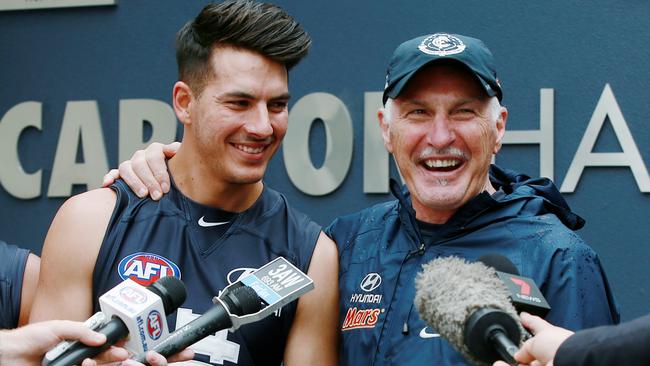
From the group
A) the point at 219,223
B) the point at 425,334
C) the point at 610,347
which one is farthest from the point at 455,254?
the point at 610,347

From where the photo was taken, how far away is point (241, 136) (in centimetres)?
317

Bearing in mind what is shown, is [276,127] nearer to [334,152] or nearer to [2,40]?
[334,152]

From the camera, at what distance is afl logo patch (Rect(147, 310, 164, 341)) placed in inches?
92.4

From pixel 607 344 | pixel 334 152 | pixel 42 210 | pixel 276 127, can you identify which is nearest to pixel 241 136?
pixel 276 127

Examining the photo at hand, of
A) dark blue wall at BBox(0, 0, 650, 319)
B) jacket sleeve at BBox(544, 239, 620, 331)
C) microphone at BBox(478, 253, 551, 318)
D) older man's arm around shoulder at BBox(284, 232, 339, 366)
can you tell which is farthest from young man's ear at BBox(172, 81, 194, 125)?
dark blue wall at BBox(0, 0, 650, 319)

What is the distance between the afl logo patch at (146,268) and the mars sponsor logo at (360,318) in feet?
1.67

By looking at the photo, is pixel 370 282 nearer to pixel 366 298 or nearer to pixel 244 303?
pixel 366 298

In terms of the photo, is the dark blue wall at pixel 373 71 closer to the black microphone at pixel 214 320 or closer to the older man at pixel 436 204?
the older man at pixel 436 204

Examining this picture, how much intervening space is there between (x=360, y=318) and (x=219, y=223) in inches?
20.6

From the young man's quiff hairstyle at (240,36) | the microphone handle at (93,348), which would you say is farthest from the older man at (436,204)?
the microphone handle at (93,348)

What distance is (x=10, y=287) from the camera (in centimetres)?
351

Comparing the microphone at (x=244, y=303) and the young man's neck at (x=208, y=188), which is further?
the young man's neck at (x=208, y=188)

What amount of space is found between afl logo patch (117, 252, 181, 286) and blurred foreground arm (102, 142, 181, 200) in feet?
0.67

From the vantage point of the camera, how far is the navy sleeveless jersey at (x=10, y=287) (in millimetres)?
3484
